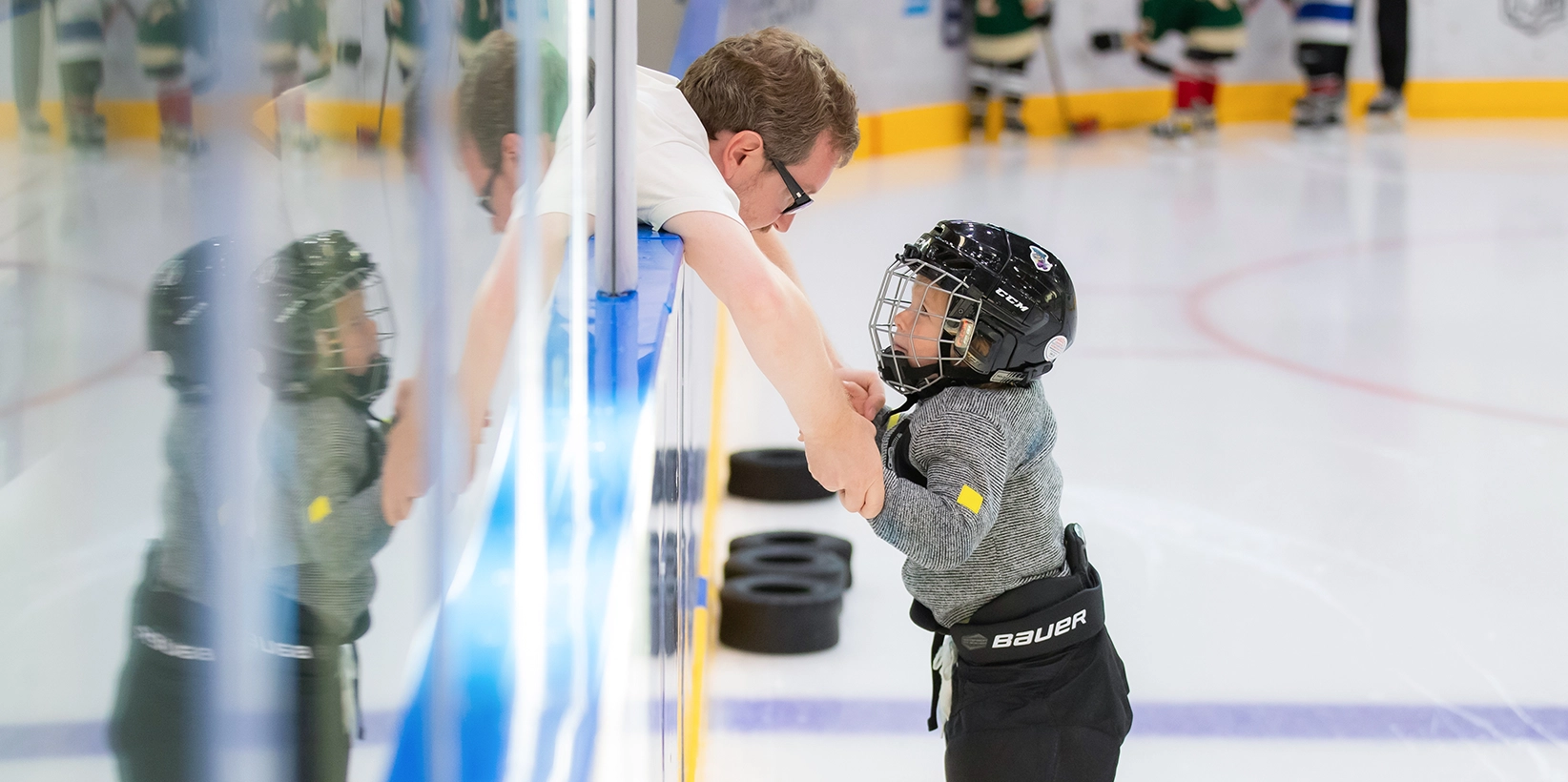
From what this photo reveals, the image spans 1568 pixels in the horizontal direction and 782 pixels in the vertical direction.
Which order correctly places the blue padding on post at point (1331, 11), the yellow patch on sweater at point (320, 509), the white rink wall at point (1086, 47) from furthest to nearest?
the blue padding on post at point (1331, 11) → the white rink wall at point (1086, 47) → the yellow patch on sweater at point (320, 509)

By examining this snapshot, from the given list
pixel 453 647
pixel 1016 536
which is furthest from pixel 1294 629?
pixel 453 647

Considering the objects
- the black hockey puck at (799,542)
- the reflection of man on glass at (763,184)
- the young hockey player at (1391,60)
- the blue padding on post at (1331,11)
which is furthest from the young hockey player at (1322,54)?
the reflection of man on glass at (763,184)

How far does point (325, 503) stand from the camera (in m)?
0.30

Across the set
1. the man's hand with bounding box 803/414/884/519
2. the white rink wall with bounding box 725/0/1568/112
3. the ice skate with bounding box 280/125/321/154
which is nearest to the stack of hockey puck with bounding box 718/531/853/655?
the man's hand with bounding box 803/414/884/519

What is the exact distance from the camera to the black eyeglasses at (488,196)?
0.52m

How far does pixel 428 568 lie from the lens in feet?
1.38

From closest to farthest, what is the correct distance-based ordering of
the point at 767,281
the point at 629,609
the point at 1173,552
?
the point at 629,609
the point at 767,281
the point at 1173,552

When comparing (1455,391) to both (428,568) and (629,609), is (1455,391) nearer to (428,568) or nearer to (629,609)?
(629,609)

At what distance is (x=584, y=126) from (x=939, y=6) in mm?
7440

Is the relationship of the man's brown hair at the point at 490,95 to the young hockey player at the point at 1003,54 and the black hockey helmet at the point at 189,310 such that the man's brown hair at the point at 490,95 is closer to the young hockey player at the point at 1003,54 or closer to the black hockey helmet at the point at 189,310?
the black hockey helmet at the point at 189,310

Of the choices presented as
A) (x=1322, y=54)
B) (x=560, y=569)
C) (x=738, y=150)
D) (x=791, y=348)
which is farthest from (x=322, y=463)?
(x=1322, y=54)

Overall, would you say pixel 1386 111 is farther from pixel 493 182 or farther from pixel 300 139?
pixel 300 139

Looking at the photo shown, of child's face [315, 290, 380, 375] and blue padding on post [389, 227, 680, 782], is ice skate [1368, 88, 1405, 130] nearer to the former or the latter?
blue padding on post [389, 227, 680, 782]

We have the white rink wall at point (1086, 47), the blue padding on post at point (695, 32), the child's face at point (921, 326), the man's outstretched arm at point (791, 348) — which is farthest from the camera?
the white rink wall at point (1086, 47)
